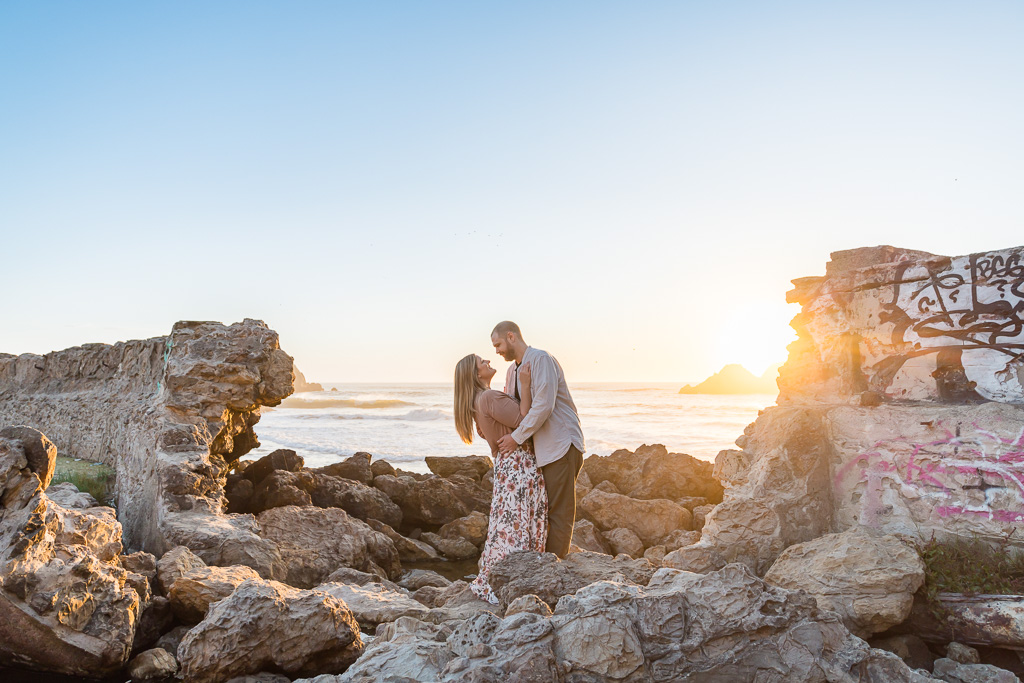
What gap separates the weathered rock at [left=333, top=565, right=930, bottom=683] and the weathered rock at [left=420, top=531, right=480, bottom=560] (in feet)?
17.0

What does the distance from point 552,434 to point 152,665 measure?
9.48 feet

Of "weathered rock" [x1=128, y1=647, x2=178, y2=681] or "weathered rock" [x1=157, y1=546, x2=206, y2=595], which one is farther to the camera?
"weathered rock" [x1=157, y1=546, x2=206, y2=595]

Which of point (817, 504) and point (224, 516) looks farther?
point (224, 516)

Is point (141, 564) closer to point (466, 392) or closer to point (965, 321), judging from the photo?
point (466, 392)

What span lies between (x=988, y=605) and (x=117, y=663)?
513cm

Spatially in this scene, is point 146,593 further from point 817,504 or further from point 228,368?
point 817,504

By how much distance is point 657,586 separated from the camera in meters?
3.32

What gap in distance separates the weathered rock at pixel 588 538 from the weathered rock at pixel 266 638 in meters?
4.34

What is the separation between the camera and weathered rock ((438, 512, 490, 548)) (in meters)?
8.42

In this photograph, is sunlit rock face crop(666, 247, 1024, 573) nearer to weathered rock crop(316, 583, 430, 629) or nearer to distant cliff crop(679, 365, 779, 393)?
weathered rock crop(316, 583, 430, 629)

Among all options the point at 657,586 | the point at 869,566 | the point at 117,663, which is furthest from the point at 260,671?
the point at 869,566

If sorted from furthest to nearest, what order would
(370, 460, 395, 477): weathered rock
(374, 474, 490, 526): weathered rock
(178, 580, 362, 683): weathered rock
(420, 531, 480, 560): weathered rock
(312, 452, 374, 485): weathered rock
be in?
(370, 460, 395, 477): weathered rock
(312, 452, 374, 485): weathered rock
(374, 474, 490, 526): weathered rock
(420, 531, 480, 560): weathered rock
(178, 580, 362, 683): weathered rock

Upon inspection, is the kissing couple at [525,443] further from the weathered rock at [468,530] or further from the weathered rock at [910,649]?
the weathered rock at [468,530]

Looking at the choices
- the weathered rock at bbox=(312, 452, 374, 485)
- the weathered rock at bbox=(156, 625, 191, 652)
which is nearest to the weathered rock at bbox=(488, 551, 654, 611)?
the weathered rock at bbox=(156, 625, 191, 652)
